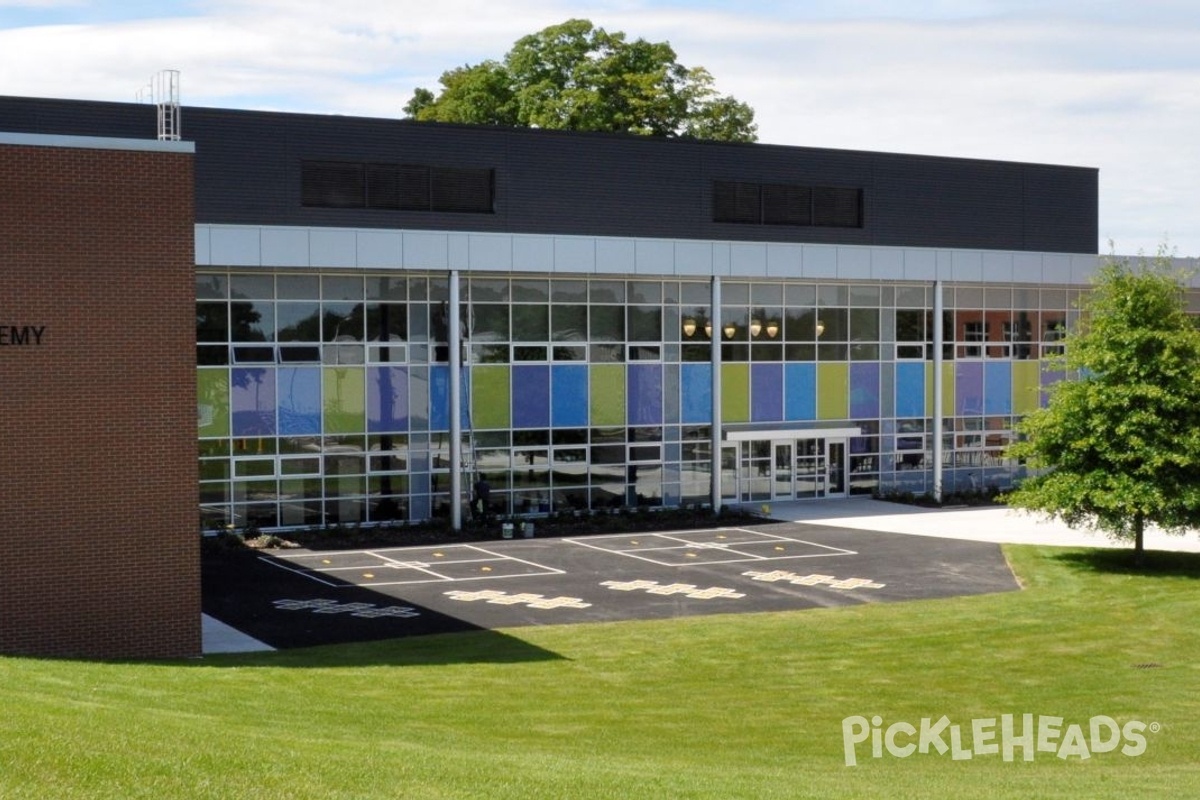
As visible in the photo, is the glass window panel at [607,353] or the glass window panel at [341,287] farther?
the glass window panel at [607,353]

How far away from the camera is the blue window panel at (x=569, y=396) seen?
3928 centimetres

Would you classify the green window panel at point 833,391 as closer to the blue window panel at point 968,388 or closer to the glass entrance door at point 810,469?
the glass entrance door at point 810,469

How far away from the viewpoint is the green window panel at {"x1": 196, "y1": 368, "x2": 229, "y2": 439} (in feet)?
115

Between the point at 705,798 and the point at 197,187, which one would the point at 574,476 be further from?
the point at 705,798

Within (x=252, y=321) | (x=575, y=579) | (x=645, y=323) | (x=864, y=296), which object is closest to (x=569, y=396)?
(x=645, y=323)

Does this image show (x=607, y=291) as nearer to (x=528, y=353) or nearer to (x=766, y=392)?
(x=528, y=353)

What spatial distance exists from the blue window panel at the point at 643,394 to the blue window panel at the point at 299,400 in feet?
27.6

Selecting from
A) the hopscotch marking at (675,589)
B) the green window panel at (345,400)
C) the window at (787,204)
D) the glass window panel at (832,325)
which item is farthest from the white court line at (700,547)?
the window at (787,204)

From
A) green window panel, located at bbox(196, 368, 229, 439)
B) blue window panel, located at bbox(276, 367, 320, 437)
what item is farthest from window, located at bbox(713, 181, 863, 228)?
green window panel, located at bbox(196, 368, 229, 439)

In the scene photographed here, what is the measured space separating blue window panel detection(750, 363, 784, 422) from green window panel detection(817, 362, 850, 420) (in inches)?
53.8

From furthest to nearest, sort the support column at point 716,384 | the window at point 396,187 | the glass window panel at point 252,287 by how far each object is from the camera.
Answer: the support column at point 716,384
the window at point 396,187
the glass window panel at point 252,287

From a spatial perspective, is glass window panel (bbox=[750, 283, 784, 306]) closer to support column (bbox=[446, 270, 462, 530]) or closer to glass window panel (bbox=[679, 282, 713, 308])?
glass window panel (bbox=[679, 282, 713, 308])

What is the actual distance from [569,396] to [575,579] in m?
10.7

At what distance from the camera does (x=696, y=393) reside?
4147 cm
